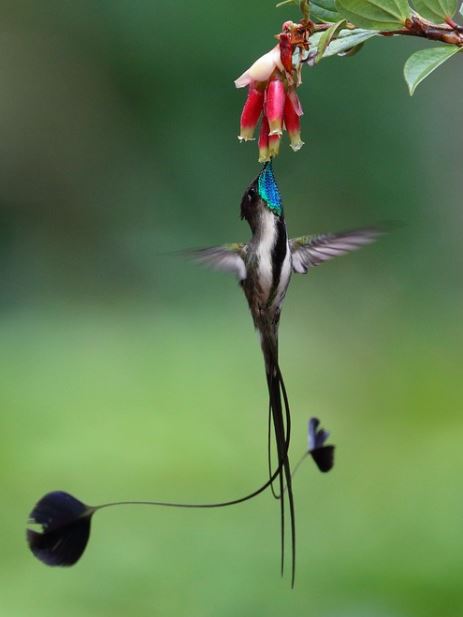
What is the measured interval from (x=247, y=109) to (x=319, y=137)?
175 inches

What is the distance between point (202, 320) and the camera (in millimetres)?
5039

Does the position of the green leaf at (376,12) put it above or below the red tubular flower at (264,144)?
above

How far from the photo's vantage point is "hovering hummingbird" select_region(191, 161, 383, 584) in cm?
95

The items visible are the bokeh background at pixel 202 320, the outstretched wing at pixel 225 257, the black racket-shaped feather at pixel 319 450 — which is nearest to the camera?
the black racket-shaped feather at pixel 319 450

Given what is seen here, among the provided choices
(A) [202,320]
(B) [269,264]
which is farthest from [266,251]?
(A) [202,320]

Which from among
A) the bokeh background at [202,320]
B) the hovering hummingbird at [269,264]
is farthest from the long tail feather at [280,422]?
the bokeh background at [202,320]

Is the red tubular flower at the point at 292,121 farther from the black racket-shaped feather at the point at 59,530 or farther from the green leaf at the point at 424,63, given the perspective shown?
the black racket-shaped feather at the point at 59,530

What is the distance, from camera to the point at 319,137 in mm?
5340

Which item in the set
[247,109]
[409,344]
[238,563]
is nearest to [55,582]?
[238,563]

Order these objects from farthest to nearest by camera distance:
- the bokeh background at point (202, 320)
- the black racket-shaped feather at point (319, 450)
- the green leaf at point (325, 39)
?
the bokeh background at point (202, 320), the black racket-shaped feather at point (319, 450), the green leaf at point (325, 39)

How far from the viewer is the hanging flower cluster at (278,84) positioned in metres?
0.89

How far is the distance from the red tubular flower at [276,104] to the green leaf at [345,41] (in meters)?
0.06

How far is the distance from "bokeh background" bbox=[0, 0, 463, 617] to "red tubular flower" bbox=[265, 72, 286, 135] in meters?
1.87

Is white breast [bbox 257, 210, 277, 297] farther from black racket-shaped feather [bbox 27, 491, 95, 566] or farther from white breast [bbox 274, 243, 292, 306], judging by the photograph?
black racket-shaped feather [bbox 27, 491, 95, 566]
